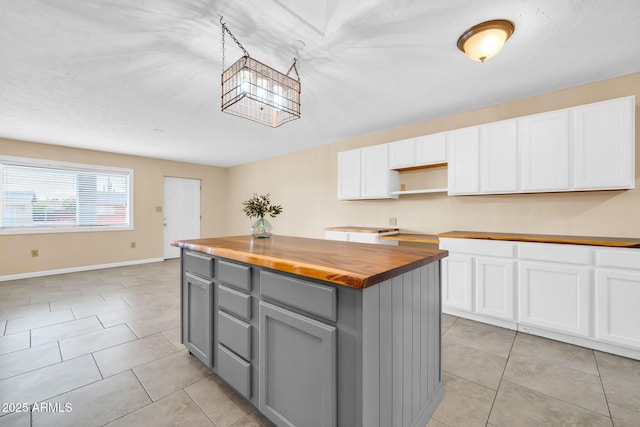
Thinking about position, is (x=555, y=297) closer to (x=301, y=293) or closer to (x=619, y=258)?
(x=619, y=258)

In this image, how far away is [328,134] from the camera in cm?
437

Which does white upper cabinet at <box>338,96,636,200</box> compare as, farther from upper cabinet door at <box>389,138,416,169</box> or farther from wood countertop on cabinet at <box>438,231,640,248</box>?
wood countertop on cabinet at <box>438,231,640,248</box>

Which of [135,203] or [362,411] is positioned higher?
[135,203]

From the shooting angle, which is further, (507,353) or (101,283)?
(101,283)

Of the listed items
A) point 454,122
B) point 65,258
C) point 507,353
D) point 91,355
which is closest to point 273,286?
point 91,355

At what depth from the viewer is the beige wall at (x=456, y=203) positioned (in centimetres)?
252

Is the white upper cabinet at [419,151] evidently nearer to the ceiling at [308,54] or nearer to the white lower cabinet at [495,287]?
the ceiling at [308,54]

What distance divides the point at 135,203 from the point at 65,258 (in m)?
1.56

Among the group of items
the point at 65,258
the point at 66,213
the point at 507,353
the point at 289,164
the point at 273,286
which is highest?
the point at 289,164

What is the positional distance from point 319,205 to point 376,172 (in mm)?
1554

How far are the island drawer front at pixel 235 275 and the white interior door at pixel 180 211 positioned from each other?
5613 millimetres

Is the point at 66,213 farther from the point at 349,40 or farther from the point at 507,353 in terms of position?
the point at 507,353

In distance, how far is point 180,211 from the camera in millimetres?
6637

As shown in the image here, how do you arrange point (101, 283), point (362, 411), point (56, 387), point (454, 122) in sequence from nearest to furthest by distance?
1. point (362, 411)
2. point (56, 387)
3. point (454, 122)
4. point (101, 283)
